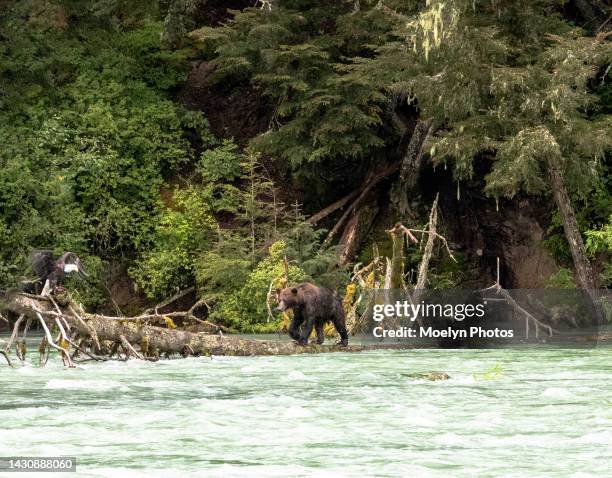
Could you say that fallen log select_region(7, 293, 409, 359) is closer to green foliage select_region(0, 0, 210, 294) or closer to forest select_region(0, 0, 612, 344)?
forest select_region(0, 0, 612, 344)

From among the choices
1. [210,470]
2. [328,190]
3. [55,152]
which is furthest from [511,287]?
[210,470]

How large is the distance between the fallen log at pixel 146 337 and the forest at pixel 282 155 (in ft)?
23.8

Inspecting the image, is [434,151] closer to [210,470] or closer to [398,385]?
[398,385]

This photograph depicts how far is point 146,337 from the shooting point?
16.1 m

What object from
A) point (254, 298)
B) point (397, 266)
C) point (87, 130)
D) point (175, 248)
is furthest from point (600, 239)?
point (87, 130)

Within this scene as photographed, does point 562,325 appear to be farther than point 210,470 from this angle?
Yes

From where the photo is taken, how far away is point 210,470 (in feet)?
28.7

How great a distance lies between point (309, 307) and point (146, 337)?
2.84 meters

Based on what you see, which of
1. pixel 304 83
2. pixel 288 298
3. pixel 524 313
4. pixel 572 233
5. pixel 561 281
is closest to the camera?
pixel 288 298

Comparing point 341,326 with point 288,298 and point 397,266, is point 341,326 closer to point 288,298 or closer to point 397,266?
point 288,298

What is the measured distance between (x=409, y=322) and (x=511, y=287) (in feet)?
21.5

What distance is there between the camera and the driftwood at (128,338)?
14914 millimetres

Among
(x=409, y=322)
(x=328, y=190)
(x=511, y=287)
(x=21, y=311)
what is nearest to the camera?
(x=21, y=311)

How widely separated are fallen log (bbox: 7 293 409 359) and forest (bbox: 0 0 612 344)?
7.27 m
